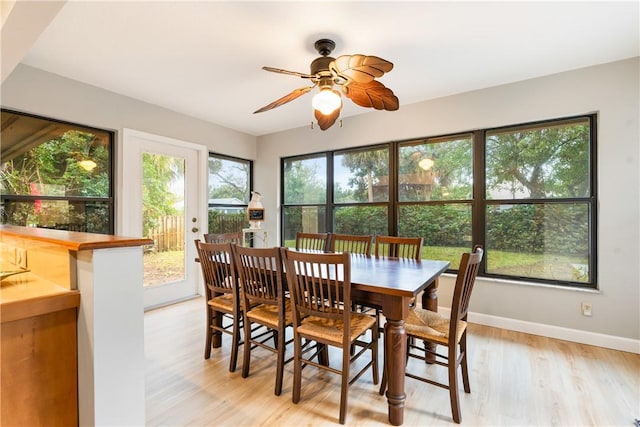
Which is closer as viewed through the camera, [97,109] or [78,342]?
[78,342]

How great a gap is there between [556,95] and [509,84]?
0.41 meters

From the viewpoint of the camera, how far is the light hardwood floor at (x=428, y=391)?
5.57 feet

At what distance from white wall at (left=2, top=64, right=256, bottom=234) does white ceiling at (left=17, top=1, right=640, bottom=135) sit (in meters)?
0.11

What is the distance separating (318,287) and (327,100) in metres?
1.29

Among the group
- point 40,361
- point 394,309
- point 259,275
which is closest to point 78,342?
point 40,361

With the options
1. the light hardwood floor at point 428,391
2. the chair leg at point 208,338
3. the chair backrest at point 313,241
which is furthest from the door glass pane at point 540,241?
the chair leg at point 208,338

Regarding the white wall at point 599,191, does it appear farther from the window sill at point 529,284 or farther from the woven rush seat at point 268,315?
the woven rush seat at point 268,315

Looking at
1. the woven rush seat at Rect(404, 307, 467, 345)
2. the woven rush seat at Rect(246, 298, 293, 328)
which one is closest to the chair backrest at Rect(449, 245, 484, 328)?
the woven rush seat at Rect(404, 307, 467, 345)

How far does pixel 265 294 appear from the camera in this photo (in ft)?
6.59

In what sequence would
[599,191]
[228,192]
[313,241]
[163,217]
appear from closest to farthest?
[599,191]
[313,241]
[163,217]
[228,192]

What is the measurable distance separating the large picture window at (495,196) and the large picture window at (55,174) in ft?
9.36

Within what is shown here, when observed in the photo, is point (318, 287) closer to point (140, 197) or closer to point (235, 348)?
point (235, 348)

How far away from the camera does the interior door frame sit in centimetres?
325

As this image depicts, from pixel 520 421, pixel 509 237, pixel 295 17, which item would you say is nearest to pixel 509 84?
pixel 509 237
